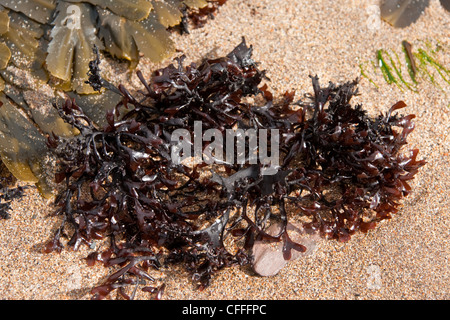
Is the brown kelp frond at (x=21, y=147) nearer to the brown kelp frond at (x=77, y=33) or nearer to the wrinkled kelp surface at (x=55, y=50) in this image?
the wrinkled kelp surface at (x=55, y=50)

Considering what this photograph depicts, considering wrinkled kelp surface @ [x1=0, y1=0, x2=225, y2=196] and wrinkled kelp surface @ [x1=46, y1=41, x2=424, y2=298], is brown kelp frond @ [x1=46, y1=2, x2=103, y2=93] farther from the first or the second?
wrinkled kelp surface @ [x1=46, y1=41, x2=424, y2=298]

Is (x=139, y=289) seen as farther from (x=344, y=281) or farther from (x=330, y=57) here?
(x=330, y=57)

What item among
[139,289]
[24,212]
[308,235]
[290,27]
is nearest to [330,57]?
[290,27]

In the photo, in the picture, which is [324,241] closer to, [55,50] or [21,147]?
[21,147]

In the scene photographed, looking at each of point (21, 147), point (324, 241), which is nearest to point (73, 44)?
point (21, 147)

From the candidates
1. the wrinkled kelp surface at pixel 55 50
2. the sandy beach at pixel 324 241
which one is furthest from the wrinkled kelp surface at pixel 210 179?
the wrinkled kelp surface at pixel 55 50

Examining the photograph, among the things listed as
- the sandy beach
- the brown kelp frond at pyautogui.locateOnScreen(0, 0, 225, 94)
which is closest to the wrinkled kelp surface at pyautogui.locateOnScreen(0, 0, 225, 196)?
the brown kelp frond at pyautogui.locateOnScreen(0, 0, 225, 94)

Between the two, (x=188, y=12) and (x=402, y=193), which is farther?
(x=188, y=12)

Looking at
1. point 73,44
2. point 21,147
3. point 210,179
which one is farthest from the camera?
point 73,44
